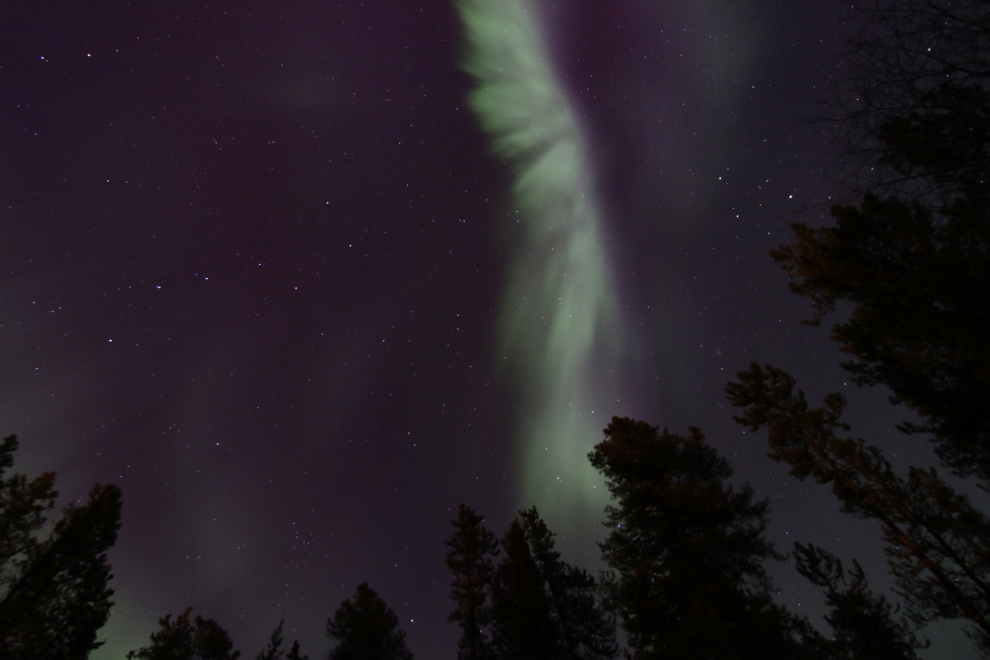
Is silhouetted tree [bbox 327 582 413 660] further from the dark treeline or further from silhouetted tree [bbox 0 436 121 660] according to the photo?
silhouetted tree [bbox 0 436 121 660]

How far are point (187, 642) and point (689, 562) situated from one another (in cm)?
2281

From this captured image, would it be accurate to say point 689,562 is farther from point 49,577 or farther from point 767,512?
point 49,577

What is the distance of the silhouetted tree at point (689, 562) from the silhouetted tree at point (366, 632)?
11.1m

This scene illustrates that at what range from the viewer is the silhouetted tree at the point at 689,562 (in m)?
9.73

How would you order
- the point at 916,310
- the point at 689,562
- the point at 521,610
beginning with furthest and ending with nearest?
the point at 521,610
the point at 689,562
the point at 916,310

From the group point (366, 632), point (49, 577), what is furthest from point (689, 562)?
point (49, 577)

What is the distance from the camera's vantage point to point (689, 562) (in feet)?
35.7

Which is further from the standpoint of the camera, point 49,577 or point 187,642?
point 187,642

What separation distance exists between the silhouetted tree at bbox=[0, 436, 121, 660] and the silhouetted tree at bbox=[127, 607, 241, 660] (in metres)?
5.10

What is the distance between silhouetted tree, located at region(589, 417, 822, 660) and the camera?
9734 millimetres

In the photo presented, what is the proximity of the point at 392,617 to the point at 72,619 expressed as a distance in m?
11.3

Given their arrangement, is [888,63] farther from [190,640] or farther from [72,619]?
[190,640]

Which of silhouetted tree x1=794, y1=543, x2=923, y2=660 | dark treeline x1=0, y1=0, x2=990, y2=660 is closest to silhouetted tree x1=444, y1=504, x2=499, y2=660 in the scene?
dark treeline x1=0, y1=0, x2=990, y2=660

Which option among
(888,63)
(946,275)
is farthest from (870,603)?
(888,63)
